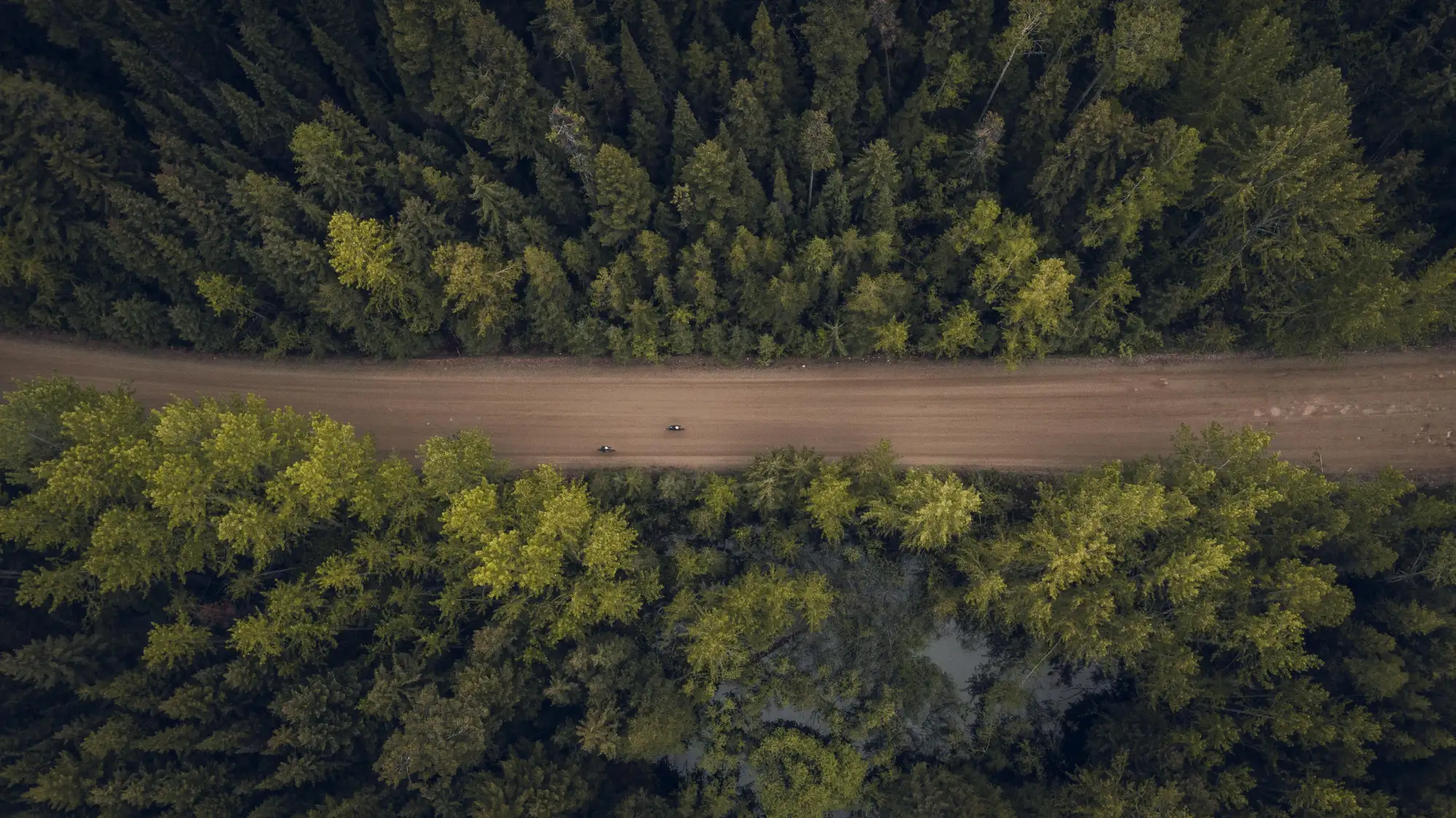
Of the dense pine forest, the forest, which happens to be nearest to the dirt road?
the dense pine forest

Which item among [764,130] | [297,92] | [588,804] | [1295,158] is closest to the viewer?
[1295,158]

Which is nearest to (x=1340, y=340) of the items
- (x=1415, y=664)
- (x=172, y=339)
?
(x=1415, y=664)

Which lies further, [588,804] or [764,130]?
[764,130]

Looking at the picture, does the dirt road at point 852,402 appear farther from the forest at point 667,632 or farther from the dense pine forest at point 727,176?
the forest at point 667,632

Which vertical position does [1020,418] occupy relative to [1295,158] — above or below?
below

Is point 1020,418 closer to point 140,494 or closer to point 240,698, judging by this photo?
point 240,698

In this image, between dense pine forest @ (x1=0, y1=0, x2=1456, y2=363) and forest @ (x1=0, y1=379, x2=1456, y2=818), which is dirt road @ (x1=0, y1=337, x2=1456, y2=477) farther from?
forest @ (x1=0, y1=379, x2=1456, y2=818)

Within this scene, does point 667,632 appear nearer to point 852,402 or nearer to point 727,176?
point 852,402
